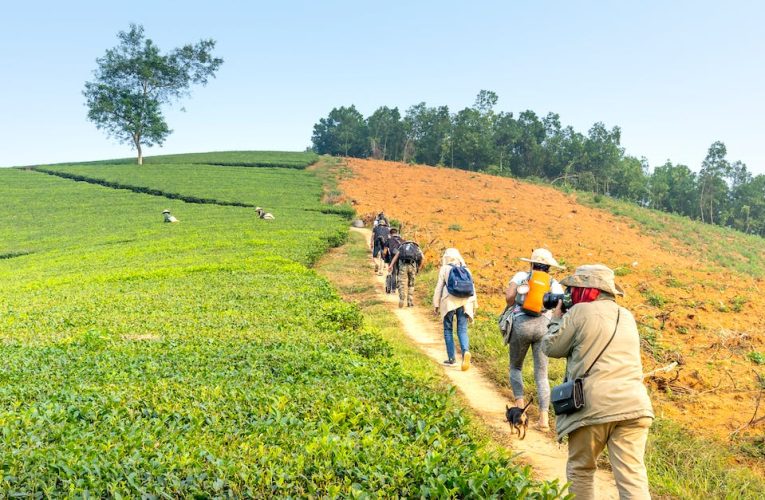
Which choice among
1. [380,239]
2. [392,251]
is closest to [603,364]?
[392,251]

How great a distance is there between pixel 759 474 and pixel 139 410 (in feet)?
23.2

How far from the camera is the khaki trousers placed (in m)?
4.57

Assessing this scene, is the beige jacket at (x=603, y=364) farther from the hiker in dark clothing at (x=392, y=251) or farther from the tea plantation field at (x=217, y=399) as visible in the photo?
the hiker in dark clothing at (x=392, y=251)

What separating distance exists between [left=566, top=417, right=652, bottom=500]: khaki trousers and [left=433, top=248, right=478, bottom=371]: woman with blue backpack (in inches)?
184

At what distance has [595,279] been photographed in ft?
16.0

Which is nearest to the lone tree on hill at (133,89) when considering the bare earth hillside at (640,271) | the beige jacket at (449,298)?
the bare earth hillside at (640,271)

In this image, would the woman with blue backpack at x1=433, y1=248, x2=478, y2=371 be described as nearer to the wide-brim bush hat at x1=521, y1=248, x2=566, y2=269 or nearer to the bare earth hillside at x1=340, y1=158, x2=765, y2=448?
the wide-brim bush hat at x1=521, y1=248, x2=566, y2=269

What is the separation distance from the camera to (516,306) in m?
7.35

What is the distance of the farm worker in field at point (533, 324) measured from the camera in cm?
706

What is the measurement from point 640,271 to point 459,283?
14410 millimetres

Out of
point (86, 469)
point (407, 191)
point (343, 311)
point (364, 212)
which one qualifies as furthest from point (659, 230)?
point (86, 469)

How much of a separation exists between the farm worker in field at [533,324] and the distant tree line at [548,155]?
8177 centimetres

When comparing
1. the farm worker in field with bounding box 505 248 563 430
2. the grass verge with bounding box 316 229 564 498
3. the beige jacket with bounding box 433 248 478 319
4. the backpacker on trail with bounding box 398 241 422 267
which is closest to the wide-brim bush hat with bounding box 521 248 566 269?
the farm worker in field with bounding box 505 248 563 430

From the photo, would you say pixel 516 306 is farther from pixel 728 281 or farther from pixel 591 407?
pixel 728 281
